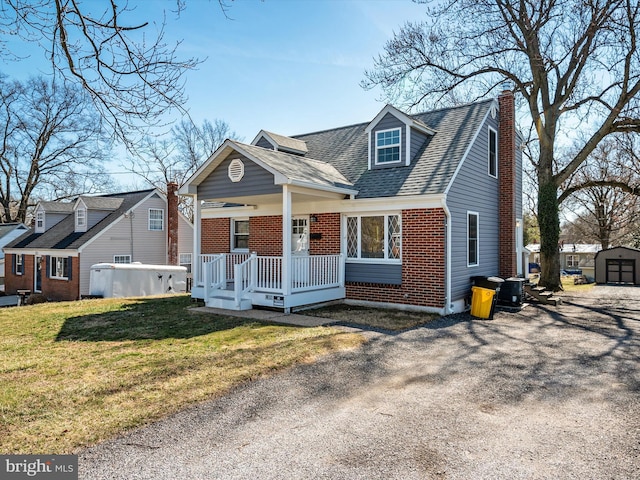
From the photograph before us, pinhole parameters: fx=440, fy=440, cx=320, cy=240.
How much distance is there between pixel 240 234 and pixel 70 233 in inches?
635

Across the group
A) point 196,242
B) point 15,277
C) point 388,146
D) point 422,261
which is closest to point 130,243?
point 15,277

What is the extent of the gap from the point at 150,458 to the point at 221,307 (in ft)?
26.6

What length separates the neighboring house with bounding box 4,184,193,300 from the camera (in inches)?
961

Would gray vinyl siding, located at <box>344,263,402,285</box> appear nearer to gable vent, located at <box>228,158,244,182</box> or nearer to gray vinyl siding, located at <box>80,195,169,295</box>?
gable vent, located at <box>228,158,244,182</box>

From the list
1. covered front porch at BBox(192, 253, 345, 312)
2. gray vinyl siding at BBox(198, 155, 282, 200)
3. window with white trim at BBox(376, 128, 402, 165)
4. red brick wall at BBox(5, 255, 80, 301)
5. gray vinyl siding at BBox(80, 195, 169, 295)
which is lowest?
red brick wall at BBox(5, 255, 80, 301)

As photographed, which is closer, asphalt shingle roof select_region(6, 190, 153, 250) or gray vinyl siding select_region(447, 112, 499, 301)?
gray vinyl siding select_region(447, 112, 499, 301)

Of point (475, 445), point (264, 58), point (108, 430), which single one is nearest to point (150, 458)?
point (108, 430)

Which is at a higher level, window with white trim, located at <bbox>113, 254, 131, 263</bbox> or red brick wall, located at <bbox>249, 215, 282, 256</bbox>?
red brick wall, located at <bbox>249, 215, 282, 256</bbox>

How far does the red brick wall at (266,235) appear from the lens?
1431 centimetres

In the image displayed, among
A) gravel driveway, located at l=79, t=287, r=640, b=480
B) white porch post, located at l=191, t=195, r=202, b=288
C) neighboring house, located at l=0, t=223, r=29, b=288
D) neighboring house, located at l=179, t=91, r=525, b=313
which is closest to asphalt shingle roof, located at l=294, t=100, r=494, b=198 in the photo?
neighboring house, located at l=179, t=91, r=525, b=313

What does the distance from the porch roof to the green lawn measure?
11.6 feet

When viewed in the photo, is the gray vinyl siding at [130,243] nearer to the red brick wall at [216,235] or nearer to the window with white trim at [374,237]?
the red brick wall at [216,235]

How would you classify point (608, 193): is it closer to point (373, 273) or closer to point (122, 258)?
point (373, 273)

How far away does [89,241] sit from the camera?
78.8 ft
